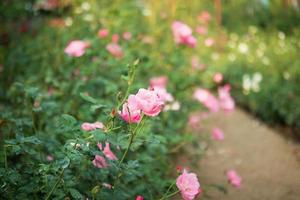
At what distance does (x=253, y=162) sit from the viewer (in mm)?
3734

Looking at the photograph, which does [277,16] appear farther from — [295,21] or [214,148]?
[214,148]

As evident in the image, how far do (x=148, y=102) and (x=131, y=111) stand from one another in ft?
0.28

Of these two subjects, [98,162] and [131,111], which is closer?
[131,111]

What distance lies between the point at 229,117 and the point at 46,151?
334 cm

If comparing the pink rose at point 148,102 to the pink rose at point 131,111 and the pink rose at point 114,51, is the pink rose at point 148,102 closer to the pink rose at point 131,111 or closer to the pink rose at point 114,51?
the pink rose at point 131,111

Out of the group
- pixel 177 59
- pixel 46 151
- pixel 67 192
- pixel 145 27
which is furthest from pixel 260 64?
pixel 67 192

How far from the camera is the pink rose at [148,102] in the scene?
1.44m

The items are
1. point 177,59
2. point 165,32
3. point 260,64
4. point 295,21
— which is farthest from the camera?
point 295,21

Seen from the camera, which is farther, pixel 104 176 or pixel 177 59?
pixel 177 59

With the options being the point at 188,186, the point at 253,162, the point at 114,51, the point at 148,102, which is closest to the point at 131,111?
the point at 148,102

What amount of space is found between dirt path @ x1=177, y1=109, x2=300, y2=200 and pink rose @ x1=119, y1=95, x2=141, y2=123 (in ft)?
5.15

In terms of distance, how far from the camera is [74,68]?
123 inches

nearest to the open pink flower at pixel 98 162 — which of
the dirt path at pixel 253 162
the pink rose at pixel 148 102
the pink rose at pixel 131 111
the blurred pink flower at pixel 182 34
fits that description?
the pink rose at pixel 131 111

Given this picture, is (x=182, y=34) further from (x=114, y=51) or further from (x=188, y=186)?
(x=188, y=186)
